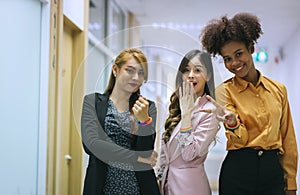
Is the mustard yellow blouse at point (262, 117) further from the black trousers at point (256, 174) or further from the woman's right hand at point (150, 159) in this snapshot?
the woman's right hand at point (150, 159)

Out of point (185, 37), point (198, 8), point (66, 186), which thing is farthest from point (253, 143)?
point (198, 8)

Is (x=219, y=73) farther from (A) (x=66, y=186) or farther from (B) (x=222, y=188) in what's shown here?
(A) (x=66, y=186)

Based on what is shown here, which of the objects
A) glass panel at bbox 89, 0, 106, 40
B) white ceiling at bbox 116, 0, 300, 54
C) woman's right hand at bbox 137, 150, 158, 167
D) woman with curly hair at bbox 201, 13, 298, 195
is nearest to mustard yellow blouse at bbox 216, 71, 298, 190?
woman with curly hair at bbox 201, 13, 298, 195

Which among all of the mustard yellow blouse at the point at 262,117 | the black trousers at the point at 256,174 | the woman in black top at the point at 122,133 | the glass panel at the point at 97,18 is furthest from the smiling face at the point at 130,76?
the glass panel at the point at 97,18

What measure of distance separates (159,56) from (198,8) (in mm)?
3094

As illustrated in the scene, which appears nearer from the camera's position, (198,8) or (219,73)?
(219,73)

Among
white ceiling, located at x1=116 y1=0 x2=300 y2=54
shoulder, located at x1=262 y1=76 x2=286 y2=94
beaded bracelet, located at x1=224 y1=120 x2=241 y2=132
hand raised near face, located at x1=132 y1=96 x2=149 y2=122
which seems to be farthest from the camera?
white ceiling, located at x1=116 y1=0 x2=300 y2=54

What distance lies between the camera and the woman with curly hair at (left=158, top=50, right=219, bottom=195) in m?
1.61

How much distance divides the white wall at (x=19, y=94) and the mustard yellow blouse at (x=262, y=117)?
1056mm

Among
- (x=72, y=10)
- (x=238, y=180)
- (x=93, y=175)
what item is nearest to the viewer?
(x=93, y=175)

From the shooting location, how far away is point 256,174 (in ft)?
5.55

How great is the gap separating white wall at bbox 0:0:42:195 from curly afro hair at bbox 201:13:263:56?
98 centimetres

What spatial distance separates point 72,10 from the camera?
3.02 meters

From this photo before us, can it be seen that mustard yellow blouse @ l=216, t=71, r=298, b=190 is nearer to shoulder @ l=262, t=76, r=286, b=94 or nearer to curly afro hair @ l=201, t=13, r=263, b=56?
shoulder @ l=262, t=76, r=286, b=94
